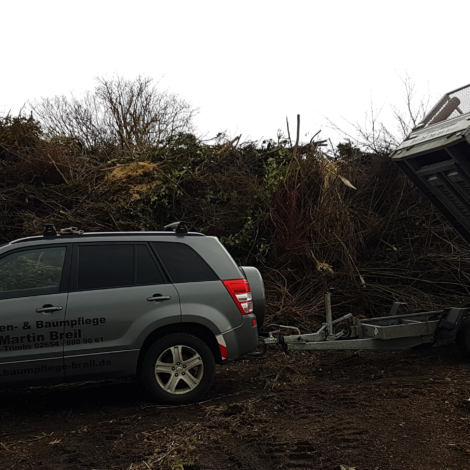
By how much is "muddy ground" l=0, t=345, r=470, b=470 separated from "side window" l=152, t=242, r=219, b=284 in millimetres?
1298

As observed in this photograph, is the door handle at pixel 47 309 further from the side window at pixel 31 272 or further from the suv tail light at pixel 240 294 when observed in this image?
the suv tail light at pixel 240 294

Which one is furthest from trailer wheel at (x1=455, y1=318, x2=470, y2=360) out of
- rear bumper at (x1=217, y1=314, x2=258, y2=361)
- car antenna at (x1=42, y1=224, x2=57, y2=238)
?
car antenna at (x1=42, y1=224, x2=57, y2=238)

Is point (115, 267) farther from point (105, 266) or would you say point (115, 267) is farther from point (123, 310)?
point (123, 310)

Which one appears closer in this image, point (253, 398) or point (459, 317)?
point (253, 398)

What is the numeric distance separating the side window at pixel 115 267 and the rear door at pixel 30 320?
244 millimetres

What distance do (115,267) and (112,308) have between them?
18.2 inches

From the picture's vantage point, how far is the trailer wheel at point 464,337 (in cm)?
711

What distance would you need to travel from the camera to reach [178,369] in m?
5.62

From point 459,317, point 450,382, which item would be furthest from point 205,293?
point 459,317

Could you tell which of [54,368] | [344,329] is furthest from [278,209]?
[54,368]

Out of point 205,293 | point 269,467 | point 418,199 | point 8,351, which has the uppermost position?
point 418,199

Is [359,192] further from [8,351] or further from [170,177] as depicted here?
[8,351]

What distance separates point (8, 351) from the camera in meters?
5.22

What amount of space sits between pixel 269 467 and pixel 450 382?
3156 millimetres
